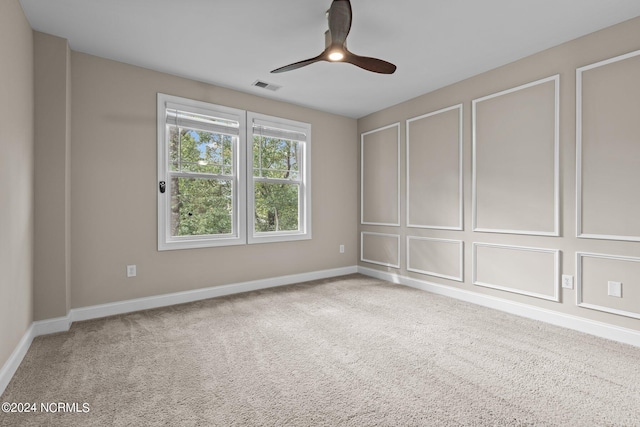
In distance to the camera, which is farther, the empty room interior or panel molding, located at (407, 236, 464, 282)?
panel molding, located at (407, 236, 464, 282)

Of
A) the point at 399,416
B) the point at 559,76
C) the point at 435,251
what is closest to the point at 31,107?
the point at 399,416

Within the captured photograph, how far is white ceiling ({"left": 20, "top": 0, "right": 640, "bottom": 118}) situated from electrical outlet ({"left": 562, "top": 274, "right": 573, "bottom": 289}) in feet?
7.04

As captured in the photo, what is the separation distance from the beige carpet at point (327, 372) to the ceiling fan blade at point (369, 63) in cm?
221

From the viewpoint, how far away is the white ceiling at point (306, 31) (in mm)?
2361

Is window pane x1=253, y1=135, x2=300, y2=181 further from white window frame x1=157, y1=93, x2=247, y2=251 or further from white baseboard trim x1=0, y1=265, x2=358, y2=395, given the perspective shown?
white baseboard trim x1=0, y1=265, x2=358, y2=395

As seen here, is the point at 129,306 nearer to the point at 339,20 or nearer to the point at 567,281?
the point at 339,20

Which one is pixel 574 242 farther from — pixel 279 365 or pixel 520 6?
pixel 279 365

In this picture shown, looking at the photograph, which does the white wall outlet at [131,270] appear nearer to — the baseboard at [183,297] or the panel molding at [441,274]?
the baseboard at [183,297]

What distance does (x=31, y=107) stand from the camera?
256cm

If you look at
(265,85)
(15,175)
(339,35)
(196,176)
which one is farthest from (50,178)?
(339,35)

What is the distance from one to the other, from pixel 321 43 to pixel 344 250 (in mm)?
3163

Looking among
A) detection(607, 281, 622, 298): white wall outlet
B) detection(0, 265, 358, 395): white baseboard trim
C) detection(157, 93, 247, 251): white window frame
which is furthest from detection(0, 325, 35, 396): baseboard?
detection(607, 281, 622, 298): white wall outlet

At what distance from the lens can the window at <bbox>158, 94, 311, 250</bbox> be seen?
141 inches

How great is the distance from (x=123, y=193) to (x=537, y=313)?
4.35 meters
